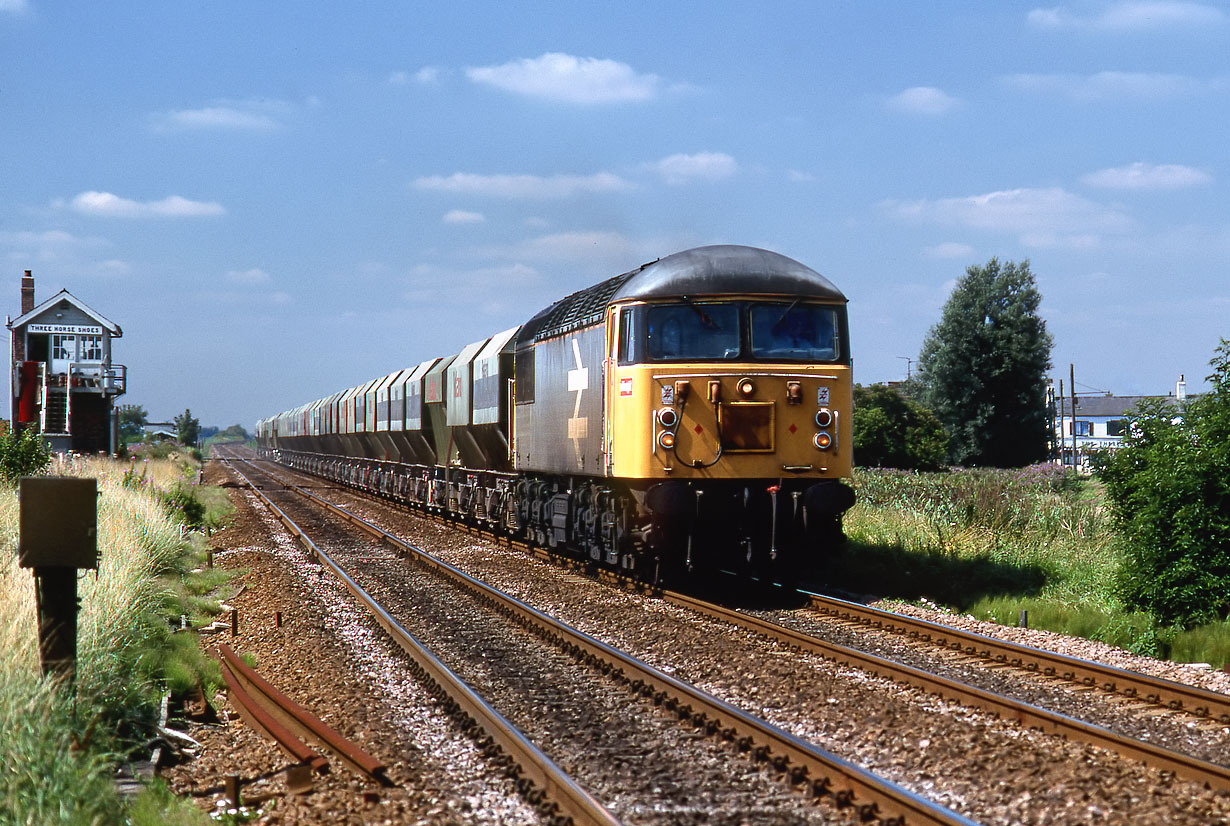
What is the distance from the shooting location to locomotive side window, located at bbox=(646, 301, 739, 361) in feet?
40.8

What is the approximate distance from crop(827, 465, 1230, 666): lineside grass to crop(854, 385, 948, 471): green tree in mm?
21570

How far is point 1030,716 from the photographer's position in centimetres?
712

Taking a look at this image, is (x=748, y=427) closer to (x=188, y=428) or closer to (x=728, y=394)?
(x=728, y=394)

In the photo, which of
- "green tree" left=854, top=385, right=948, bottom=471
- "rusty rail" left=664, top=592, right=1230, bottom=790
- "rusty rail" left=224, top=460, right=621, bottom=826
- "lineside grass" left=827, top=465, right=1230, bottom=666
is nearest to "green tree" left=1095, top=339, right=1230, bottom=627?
"lineside grass" left=827, top=465, right=1230, bottom=666

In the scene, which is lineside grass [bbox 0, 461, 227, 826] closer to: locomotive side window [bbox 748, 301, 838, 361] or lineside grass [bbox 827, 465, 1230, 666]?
locomotive side window [bbox 748, 301, 838, 361]

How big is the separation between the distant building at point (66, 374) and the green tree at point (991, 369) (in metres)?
35.9

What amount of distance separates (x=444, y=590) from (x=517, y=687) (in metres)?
5.79

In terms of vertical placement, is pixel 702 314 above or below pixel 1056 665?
above

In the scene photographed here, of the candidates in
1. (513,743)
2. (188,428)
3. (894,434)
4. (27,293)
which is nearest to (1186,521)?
(513,743)

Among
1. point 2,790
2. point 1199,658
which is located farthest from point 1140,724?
point 2,790

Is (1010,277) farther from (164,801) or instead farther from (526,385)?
(164,801)

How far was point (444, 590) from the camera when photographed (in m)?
14.1

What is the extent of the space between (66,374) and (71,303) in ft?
14.1

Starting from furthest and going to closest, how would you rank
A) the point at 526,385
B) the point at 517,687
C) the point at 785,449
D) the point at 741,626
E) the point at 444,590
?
the point at 526,385 < the point at 444,590 < the point at 785,449 < the point at 741,626 < the point at 517,687
